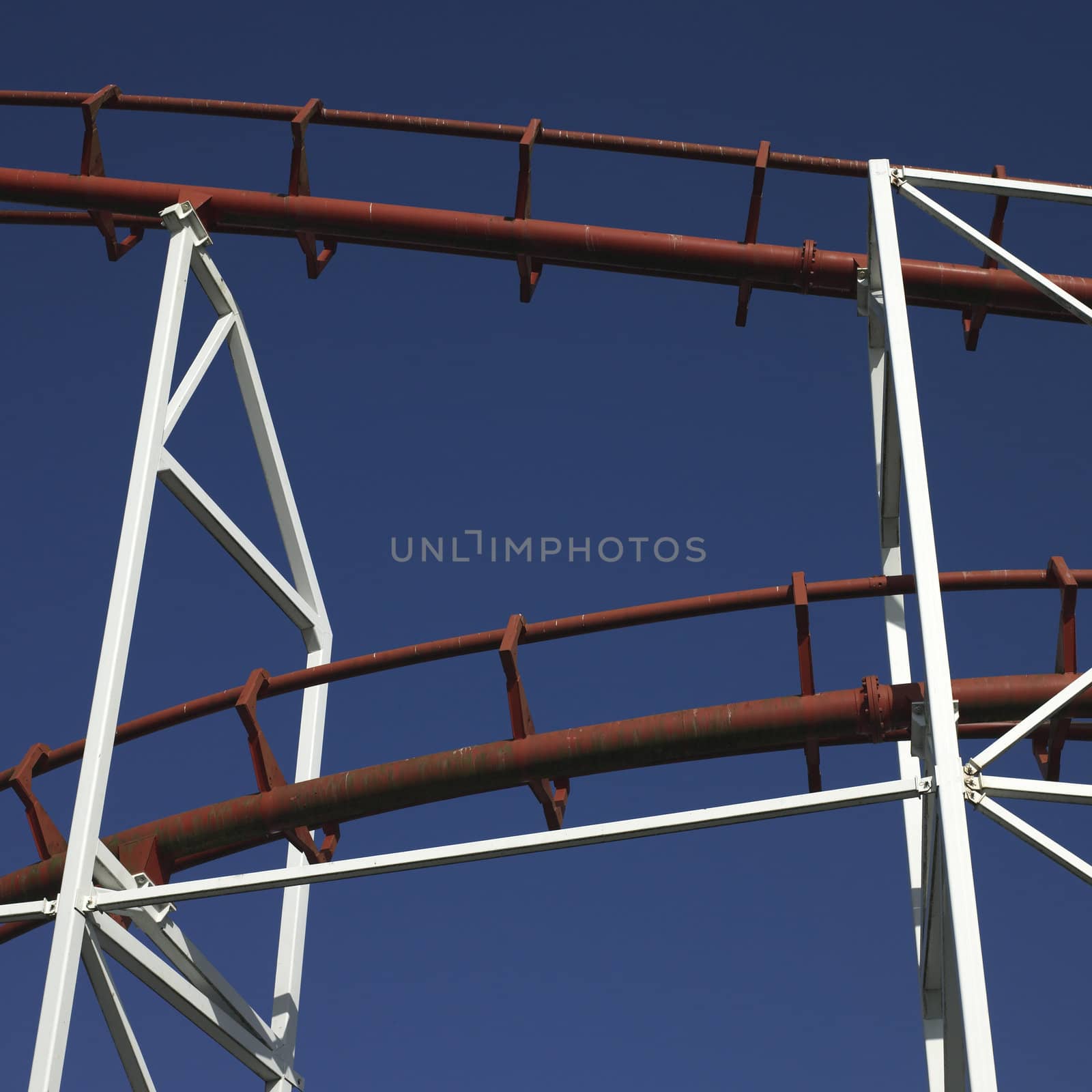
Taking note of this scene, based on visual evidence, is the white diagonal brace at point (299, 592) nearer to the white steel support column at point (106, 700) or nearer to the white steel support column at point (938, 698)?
the white steel support column at point (106, 700)

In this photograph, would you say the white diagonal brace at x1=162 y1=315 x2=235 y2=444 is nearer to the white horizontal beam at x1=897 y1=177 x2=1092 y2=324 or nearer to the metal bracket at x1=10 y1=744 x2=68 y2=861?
the metal bracket at x1=10 y1=744 x2=68 y2=861

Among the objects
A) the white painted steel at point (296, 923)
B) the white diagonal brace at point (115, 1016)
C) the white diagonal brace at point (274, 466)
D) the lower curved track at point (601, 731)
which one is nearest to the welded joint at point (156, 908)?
the white diagonal brace at point (115, 1016)

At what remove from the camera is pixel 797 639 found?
8734 mm

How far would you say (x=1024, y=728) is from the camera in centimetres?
700

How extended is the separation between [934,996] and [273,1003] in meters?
4.37

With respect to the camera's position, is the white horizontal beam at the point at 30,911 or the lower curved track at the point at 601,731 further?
the lower curved track at the point at 601,731

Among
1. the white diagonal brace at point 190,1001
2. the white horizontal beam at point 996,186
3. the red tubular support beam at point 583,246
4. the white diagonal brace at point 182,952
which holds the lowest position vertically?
the white diagonal brace at point 190,1001

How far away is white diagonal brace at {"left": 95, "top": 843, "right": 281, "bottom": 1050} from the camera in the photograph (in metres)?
8.62

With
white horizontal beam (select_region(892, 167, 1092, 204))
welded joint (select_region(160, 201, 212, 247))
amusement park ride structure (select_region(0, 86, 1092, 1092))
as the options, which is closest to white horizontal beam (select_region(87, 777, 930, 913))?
amusement park ride structure (select_region(0, 86, 1092, 1092))

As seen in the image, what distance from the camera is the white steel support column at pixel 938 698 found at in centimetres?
611

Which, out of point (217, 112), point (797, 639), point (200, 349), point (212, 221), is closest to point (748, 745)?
point (797, 639)

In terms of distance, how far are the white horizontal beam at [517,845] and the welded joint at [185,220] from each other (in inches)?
180

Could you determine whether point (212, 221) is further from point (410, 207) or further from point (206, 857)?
point (206, 857)

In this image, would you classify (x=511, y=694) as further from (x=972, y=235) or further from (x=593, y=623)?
(x=972, y=235)
